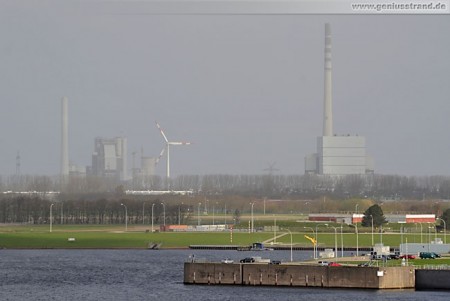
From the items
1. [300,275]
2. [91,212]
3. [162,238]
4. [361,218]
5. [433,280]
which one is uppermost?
[91,212]

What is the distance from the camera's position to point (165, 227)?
167 meters

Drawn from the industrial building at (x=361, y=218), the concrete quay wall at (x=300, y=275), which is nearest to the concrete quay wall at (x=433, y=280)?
the concrete quay wall at (x=300, y=275)

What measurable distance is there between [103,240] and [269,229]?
2553cm

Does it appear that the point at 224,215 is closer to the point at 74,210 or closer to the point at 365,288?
the point at 74,210

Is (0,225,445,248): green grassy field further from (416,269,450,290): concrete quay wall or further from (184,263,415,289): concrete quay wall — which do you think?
(416,269,450,290): concrete quay wall

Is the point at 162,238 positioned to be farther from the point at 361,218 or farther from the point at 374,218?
the point at 361,218

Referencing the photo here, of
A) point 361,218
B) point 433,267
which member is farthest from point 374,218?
point 433,267

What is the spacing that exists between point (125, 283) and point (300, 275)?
1223 centimetres

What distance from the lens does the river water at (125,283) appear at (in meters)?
80.7

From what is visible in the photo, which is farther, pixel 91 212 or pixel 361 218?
pixel 91 212

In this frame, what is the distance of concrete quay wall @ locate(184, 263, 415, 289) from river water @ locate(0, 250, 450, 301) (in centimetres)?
103

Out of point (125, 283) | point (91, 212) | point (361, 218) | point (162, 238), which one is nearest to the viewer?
point (125, 283)

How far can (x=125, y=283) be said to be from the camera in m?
91.5

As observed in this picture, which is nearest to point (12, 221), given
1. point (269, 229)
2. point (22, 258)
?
point (269, 229)
